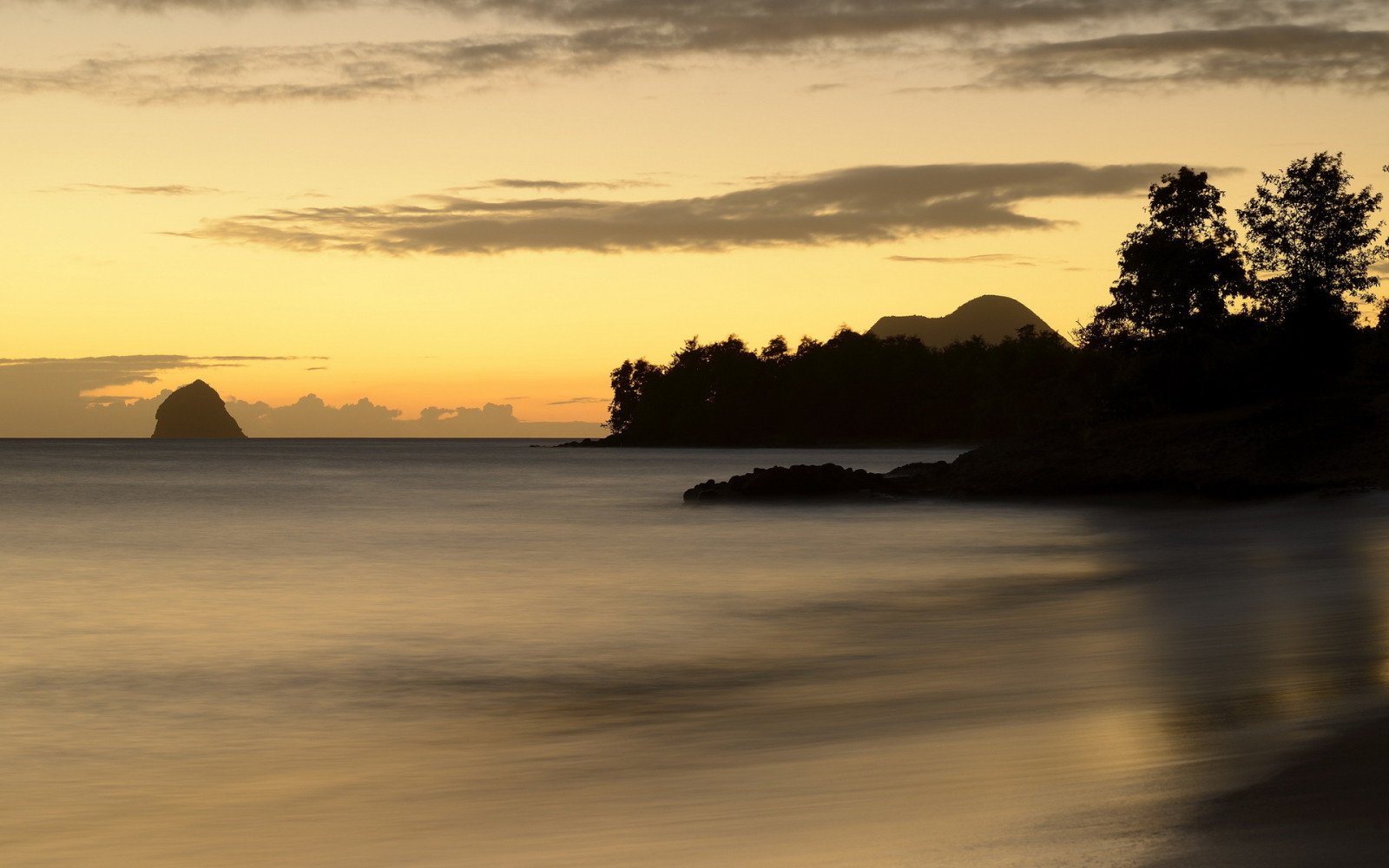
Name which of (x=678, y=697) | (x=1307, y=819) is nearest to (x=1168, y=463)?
(x=678, y=697)

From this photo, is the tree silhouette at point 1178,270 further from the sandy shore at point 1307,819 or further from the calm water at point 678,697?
the sandy shore at point 1307,819

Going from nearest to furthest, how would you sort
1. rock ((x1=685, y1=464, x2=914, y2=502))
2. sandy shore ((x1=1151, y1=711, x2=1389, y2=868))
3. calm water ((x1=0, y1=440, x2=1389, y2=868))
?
sandy shore ((x1=1151, y1=711, x2=1389, y2=868)) → calm water ((x1=0, y1=440, x2=1389, y2=868)) → rock ((x1=685, y1=464, x2=914, y2=502))

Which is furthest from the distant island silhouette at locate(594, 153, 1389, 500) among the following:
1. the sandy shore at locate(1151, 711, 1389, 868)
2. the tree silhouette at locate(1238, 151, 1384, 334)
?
the sandy shore at locate(1151, 711, 1389, 868)

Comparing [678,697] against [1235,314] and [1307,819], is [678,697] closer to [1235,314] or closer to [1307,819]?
[1307,819]

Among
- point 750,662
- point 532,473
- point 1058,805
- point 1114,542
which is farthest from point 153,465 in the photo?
point 1058,805

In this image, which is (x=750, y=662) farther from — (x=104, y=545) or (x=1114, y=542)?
(x=104, y=545)

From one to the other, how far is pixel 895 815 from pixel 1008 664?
769 cm

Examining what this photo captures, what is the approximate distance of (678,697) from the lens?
567 inches

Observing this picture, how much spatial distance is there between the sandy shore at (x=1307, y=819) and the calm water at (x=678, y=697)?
241 millimetres

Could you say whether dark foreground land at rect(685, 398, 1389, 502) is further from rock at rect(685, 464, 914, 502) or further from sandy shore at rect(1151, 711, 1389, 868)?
sandy shore at rect(1151, 711, 1389, 868)

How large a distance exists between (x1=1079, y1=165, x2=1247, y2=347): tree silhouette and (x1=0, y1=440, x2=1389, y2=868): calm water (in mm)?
20929

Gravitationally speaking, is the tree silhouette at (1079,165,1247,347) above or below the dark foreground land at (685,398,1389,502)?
above

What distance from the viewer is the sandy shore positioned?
5.88 m

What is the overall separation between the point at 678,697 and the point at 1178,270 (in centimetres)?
4555
